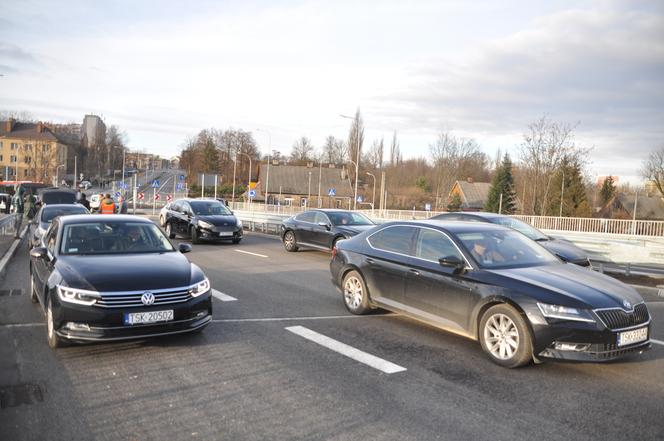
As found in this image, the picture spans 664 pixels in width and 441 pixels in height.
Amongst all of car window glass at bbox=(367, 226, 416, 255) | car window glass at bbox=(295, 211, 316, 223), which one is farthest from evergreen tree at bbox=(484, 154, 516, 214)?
car window glass at bbox=(367, 226, 416, 255)

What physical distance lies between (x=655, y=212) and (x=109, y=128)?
129 m

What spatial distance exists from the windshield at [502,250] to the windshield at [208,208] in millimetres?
14308

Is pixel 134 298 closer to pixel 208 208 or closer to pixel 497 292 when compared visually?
pixel 497 292

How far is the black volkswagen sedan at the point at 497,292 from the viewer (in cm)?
541

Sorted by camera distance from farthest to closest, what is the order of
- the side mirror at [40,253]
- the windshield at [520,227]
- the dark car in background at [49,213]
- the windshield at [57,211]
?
the windshield at [57,211], the dark car in background at [49,213], the windshield at [520,227], the side mirror at [40,253]

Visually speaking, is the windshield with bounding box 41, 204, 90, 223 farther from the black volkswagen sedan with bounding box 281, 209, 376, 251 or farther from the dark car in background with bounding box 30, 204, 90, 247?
the black volkswagen sedan with bounding box 281, 209, 376, 251

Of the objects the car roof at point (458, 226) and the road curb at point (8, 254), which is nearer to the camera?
the car roof at point (458, 226)

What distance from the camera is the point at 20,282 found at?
10539 mm

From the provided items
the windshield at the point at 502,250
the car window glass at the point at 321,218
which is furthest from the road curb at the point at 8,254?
the windshield at the point at 502,250

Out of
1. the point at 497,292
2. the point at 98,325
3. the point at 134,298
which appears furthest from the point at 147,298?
the point at 497,292

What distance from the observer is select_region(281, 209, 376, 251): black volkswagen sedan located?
16.2 metres

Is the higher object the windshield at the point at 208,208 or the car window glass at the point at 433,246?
the car window glass at the point at 433,246

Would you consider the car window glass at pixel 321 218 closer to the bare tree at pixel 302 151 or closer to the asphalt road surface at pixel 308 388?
the asphalt road surface at pixel 308 388

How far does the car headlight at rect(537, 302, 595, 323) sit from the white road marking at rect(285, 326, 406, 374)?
1.59 m
